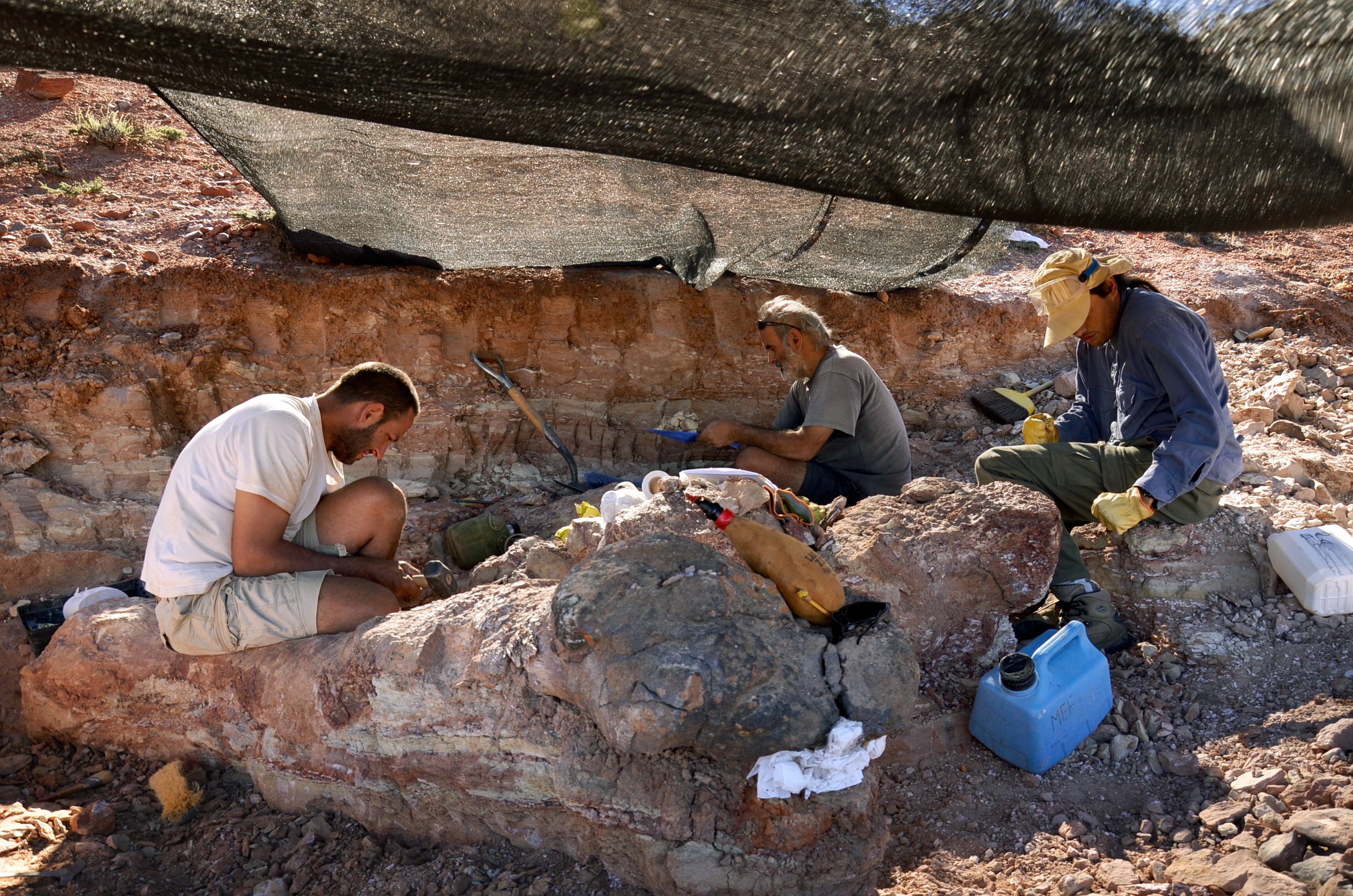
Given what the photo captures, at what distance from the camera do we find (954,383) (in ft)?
19.2

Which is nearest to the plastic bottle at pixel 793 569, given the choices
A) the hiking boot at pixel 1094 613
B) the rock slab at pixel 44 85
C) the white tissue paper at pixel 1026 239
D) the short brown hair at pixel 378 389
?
the hiking boot at pixel 1094 613

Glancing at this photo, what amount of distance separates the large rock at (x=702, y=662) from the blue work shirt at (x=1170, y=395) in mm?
1459

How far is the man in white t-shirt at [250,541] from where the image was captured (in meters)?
2.95

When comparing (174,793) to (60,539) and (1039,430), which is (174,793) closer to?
(60,539)

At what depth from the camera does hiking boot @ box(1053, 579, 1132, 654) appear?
10.7 feet

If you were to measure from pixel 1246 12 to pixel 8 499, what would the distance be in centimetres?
508

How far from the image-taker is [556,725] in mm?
2480

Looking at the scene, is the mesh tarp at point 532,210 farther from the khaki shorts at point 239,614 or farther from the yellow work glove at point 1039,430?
the khaki shorts at point 239,614

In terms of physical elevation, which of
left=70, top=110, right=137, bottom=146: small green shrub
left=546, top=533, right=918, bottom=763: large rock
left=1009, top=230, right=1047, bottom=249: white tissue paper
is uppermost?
left=70, top=110, right=137, bottom=146: small green shrub

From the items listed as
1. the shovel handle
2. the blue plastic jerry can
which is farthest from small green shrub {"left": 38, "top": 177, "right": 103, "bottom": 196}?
the blue plastic jerry can

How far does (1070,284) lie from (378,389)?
2.67 meters

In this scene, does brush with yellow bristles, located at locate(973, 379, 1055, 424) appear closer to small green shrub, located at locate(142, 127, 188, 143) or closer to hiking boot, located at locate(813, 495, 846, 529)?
hiking boot, located at locate(813, 495, 846, 529)

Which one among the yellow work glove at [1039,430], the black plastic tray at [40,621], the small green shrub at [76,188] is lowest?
the black plastic tray at [40,621]

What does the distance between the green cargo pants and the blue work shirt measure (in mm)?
85
